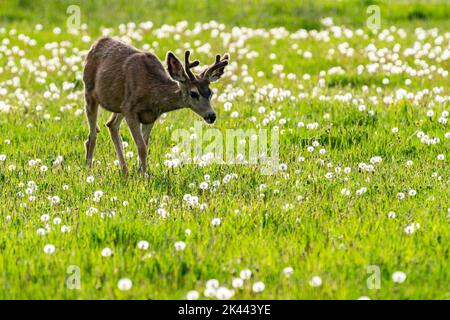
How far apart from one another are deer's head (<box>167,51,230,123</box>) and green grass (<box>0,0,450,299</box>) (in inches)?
32.4

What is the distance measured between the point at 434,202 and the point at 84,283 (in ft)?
12.3

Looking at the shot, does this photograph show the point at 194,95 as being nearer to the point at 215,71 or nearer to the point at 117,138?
the point at 215,71

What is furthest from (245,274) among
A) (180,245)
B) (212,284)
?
(180,245)

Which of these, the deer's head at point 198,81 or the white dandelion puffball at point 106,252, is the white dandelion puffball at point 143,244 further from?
the deer's head at point 198,81

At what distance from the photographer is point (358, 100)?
13.3 m

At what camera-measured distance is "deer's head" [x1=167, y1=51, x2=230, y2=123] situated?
9.34 meters

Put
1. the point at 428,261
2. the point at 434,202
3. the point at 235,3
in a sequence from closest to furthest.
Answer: the point at 428,261
the point at 434,202
the point at 235,3

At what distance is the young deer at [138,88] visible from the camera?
9477 millimetres

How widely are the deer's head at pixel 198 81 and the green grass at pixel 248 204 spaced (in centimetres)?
82

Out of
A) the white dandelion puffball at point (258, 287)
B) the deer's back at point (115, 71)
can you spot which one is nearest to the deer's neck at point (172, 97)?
the deer's back at point (115, 71)

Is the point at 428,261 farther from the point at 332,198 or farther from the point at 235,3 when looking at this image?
the point at 235,3

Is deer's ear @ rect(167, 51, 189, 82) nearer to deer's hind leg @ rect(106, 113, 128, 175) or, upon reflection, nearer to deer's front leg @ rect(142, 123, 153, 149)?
deer's front leg @ rect(142, 123, 153, 149)

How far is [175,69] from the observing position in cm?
939
